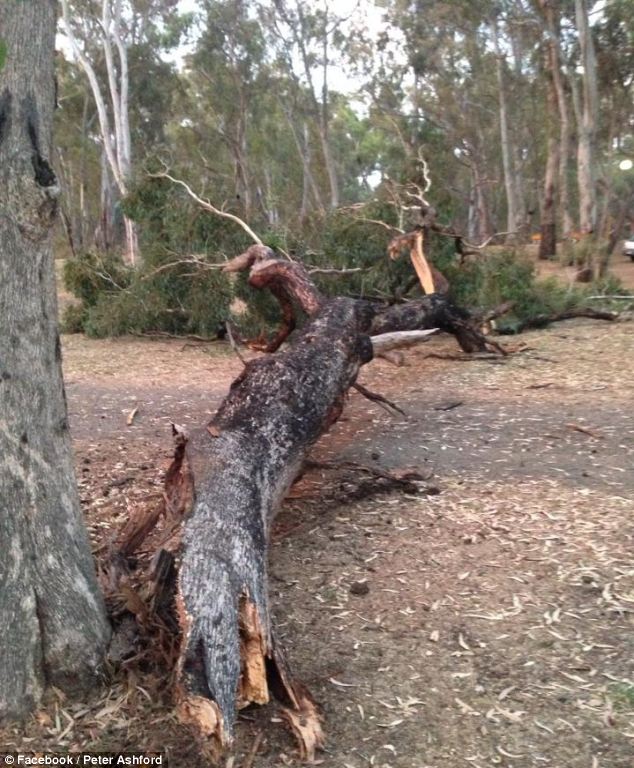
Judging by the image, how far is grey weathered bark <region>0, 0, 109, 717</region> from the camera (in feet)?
8.53

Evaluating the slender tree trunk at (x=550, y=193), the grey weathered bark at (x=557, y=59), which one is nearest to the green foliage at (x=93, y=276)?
the slender tree trunk at (x=550, y=193)

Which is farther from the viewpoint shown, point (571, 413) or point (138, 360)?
point (138, 360)

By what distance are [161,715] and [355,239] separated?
8.05 meters

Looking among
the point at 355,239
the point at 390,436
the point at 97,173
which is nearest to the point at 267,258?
the point at 355,239

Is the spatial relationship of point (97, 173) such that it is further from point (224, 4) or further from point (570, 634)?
point (570, 634)

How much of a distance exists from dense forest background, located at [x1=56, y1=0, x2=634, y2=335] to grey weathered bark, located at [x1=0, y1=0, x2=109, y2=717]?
670 cm

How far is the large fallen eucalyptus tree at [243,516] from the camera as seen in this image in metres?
2.60

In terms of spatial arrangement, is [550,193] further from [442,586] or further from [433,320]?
[442,586]

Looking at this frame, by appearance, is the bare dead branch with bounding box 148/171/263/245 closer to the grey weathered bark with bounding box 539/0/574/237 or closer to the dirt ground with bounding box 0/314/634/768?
the dirt ground with bounding box 0/314/634/768

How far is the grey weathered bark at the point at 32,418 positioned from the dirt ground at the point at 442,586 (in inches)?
7.5

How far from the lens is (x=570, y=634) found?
326cm

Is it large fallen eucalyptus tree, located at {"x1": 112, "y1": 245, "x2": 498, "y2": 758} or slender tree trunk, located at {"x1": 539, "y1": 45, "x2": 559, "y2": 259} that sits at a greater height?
slender tree trunk, located at {"x1": 539, "y1": 45, "x2": 559, "y2": 259}

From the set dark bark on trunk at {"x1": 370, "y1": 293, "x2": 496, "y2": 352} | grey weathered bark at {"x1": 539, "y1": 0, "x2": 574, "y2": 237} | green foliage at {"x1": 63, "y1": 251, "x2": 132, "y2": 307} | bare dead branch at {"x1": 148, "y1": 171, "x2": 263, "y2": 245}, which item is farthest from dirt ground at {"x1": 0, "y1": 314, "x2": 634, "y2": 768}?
grey weathered bark at {"x1": 539, "y1": 0, "x2": 574, "y2": 237}

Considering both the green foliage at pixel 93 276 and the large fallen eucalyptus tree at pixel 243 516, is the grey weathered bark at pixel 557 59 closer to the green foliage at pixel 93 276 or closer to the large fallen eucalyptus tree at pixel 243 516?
the green foliage at pixel 93 276
